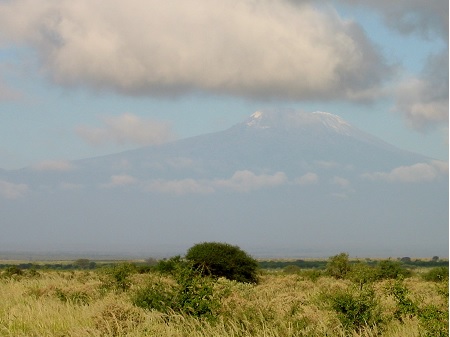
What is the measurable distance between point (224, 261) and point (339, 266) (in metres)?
8.53

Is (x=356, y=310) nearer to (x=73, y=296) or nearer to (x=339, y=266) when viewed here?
(x=73, y=296)

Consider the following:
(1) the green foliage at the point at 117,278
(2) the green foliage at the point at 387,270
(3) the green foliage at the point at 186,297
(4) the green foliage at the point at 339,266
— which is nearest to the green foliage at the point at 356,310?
(3) the green foliage at the point at 186,297

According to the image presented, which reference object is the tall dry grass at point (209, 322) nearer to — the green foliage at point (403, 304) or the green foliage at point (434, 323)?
the green foliage at point (403, 304)

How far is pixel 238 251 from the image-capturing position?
45.1 meters

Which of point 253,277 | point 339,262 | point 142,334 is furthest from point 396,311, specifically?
point 339,262

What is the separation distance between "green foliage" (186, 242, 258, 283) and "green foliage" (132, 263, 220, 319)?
2722 centimetres

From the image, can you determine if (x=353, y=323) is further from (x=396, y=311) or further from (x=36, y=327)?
(x=36, y=327)

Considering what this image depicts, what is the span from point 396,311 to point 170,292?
473 cm

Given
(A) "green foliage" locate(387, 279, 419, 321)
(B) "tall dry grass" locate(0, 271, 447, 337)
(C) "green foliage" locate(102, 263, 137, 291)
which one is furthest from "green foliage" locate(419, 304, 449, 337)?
(C) "green foliage" locate(102, 263, 137, 291)

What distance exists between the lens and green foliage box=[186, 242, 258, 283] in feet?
143

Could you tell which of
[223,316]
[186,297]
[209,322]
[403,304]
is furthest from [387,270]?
[209,322]

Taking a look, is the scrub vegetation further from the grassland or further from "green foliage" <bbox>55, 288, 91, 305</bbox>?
"green foliage" <bbox>55, 288, 91, 305</bbox>

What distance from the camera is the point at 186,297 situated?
14625 mm

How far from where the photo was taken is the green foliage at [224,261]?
43.5 metres
